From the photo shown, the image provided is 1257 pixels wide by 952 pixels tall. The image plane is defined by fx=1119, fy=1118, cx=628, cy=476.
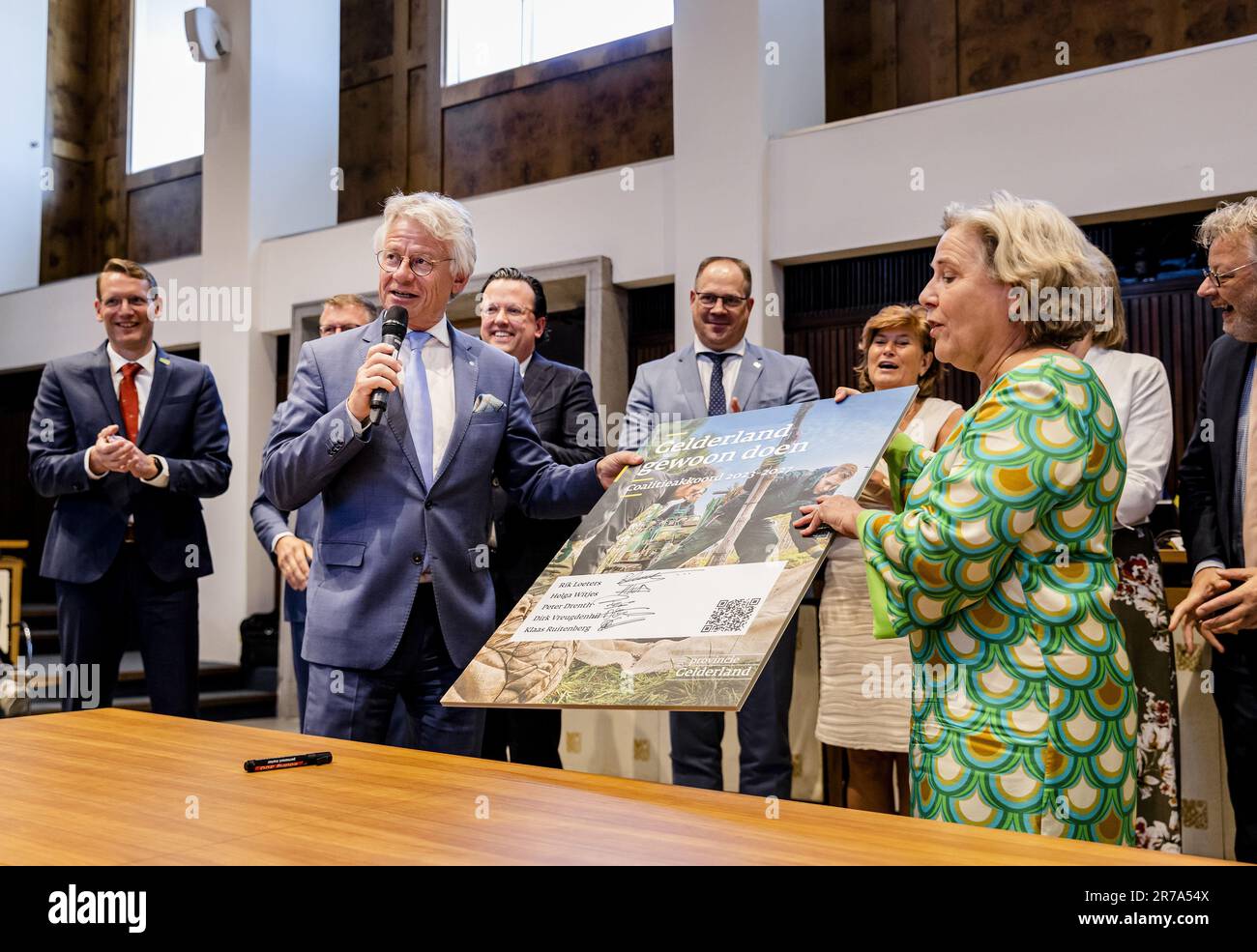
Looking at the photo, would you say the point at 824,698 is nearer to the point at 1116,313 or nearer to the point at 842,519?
the point at 1116,313

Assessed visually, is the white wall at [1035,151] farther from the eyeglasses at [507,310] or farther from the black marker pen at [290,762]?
the black marker pen at [290,762]

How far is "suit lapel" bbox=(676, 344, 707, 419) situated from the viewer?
3.14m

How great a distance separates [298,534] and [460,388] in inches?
56.0

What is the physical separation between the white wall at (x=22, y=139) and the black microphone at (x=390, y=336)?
824 centimetres

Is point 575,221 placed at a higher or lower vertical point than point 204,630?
higher

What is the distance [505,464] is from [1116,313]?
119 cm

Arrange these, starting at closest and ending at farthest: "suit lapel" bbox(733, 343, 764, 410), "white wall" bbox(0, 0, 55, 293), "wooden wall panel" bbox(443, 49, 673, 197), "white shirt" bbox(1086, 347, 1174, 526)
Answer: "white shirt" bbox(1086, 347, 1174, 526) → "suit lapel" bbox(733, 343, 764, 410) → "wooden wall panel" bbox(443, 49, 673, 197) → "white wall" bbox(0, 0, 55, 293)

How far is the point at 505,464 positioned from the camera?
7.48 ft

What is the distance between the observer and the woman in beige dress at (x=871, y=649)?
2.92 meters

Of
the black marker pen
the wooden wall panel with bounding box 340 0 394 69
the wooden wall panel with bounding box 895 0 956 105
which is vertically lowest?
the black marker pen

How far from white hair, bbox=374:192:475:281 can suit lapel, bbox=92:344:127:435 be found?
56.3 inches
